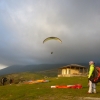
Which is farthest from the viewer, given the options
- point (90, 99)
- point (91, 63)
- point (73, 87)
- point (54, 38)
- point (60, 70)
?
point (60, 70)

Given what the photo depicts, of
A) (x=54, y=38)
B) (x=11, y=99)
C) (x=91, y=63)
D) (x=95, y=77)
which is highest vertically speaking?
(x=54, y=38)

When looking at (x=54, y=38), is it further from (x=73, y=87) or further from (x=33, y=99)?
(x=33, y=99)

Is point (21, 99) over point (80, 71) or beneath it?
beneath

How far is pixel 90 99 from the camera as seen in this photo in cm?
1617

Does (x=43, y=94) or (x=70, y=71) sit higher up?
(x=70, y=71)

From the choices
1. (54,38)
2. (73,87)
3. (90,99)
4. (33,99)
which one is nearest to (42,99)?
(33,99)

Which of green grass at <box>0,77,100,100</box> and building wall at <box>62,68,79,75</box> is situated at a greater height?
building wall at <box>62,68,79,75</box>

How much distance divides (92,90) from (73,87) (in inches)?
239

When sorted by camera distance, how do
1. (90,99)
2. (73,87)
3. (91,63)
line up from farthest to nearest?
(73,87)
(91,63)
(90,99)

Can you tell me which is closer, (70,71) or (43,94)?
(43,94)

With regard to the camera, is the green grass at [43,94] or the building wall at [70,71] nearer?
the green grass at [43,94]

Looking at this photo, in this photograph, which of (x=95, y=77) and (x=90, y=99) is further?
(x=95, y=77)

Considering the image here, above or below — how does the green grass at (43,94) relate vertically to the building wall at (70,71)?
below

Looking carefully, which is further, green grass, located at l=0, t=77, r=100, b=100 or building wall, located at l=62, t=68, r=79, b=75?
building wall, located at l=62, t=68, r=79, b=75
